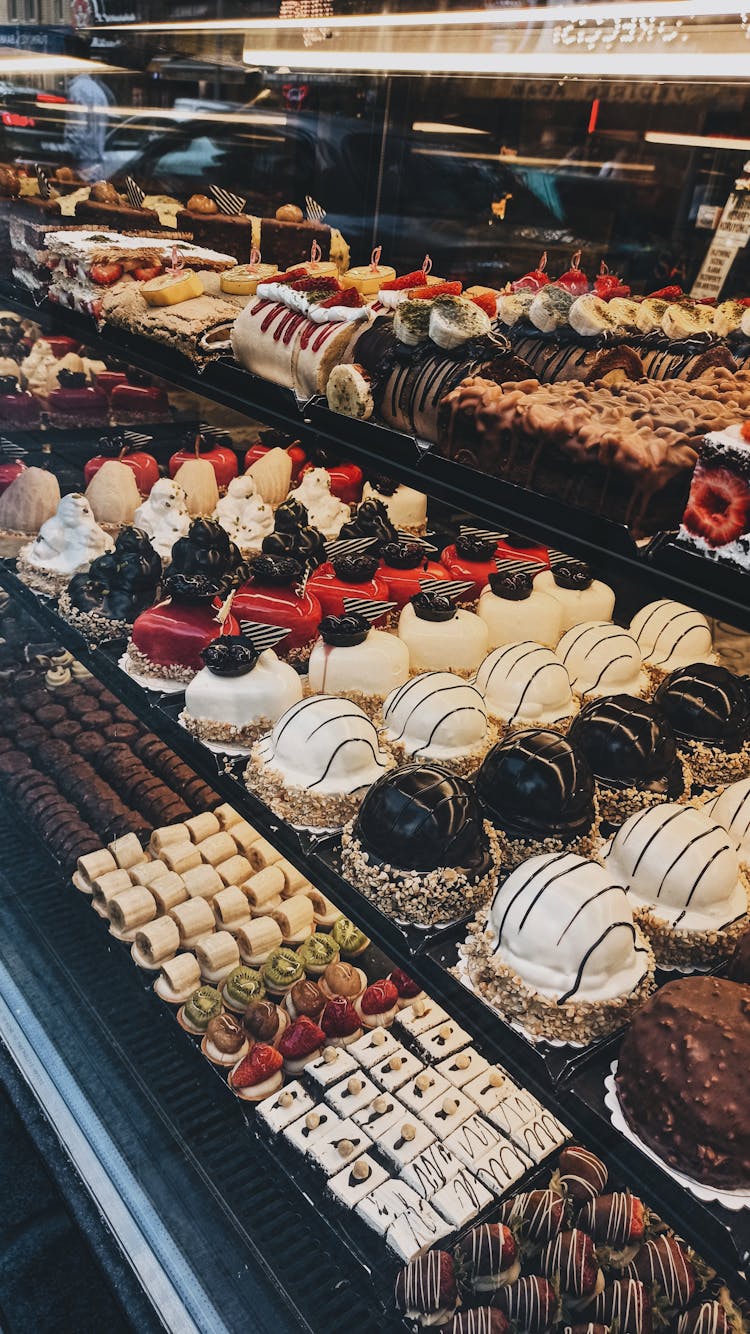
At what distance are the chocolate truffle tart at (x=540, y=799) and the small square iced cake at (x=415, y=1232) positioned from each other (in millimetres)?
766

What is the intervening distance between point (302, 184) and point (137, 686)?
265cm

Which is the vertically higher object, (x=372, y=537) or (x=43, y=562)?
(x=372, y=537)

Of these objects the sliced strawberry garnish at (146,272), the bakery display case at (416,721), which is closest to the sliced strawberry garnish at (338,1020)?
the bakery display case at (416,721)

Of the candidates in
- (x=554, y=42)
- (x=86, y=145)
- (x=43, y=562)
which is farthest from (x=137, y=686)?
(x=86, y=145)

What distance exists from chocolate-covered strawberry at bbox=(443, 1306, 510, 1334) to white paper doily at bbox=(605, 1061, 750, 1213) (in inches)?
30.3

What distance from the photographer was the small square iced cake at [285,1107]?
210 centimetres

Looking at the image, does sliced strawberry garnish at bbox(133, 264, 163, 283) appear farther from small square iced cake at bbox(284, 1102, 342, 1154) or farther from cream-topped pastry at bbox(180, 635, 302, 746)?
small square iced cake at bbox(284, 1102, 342, 1154)

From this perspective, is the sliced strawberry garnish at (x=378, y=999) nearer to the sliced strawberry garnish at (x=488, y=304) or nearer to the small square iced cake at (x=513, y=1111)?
the small square iced cake at (x=513, y=1111)

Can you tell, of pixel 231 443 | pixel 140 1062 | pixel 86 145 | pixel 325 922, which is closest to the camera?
pixel 140 1062

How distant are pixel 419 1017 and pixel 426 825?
96cm

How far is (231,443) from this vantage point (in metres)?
3.88

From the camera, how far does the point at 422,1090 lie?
2158 millimetres

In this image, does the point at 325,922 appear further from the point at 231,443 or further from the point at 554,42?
the point at 554,42

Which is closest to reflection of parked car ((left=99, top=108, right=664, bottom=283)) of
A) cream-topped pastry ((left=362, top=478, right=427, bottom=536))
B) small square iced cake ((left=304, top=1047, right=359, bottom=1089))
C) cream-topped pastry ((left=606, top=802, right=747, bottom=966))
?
cream-topped pastry ((left=362, top=478, right=427, bottom=536))
